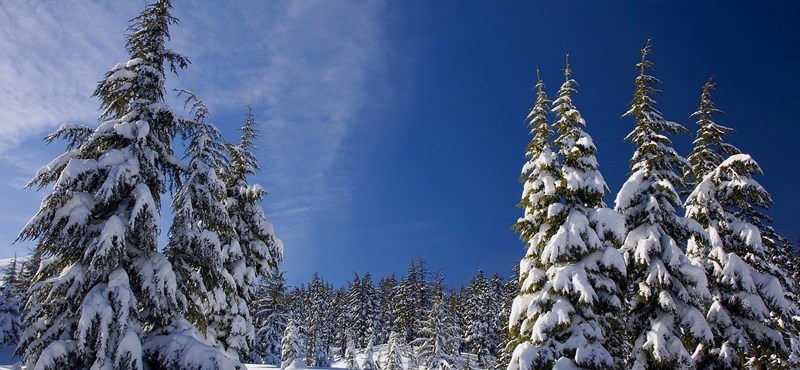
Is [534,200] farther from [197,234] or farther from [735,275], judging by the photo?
[197,234]

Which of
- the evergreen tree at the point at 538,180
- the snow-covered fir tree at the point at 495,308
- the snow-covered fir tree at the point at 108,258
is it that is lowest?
the snow-covered fir tree at the point at 108,258

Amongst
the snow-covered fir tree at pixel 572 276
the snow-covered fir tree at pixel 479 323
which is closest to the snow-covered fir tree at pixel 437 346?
the snow-covered fir tree at pixel 572 276

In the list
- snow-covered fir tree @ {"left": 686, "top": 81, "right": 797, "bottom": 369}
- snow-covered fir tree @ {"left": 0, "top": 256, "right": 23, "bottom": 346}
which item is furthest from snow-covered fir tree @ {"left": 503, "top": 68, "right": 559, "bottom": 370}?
snow-covered fir tree @ {"left": 0, "top": 256, "right": 23, "bottom": 346}

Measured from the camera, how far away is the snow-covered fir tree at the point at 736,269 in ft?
57.3

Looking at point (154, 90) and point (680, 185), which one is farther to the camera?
point (680, 185)

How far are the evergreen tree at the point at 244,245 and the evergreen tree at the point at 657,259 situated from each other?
15.9 m

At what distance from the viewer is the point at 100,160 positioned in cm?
1027

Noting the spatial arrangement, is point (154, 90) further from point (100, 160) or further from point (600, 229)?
point (600, 229)

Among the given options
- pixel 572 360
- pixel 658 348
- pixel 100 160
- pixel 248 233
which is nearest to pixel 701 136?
pixel 658 348

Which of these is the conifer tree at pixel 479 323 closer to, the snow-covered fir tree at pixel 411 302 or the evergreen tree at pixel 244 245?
the snow-covered fir tree at pixel 411 302

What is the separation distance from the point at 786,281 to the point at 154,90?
83.1 feet

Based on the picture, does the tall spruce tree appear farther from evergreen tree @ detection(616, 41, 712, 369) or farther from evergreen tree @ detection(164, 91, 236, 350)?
evergreen tree @ detection(164, 91, 236, 350)

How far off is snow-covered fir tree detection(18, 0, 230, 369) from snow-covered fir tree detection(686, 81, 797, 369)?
58.9 ft

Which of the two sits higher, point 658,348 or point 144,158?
point 144,158
